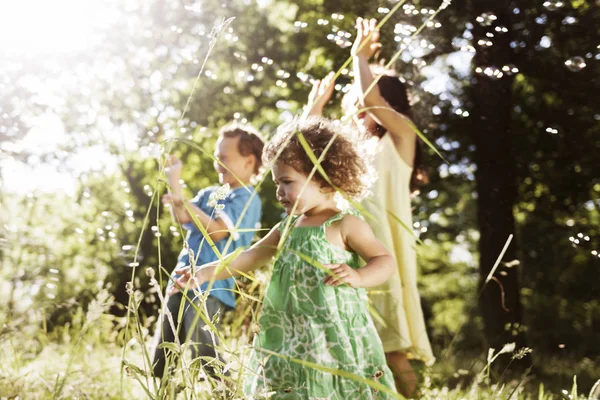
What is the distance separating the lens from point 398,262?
384 cm

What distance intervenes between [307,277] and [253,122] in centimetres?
855

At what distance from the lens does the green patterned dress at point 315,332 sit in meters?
2.37

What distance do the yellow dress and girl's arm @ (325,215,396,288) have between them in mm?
963

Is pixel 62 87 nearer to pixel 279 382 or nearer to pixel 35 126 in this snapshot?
pixel 35 126

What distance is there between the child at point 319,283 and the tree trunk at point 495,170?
495 cm

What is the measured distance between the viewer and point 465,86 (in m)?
9.12

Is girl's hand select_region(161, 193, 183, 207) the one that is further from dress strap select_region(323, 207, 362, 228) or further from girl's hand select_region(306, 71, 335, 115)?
dress strap select_region(323, 207, 362, 228)

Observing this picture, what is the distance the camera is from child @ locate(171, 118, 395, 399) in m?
2.38

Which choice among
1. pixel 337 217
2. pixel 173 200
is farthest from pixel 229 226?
pixel 173 200

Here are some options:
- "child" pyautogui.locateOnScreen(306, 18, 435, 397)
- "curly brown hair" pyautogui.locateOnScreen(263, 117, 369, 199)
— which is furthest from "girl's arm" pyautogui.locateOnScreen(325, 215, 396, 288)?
"child" pyautogui.locateOnScreen(306, 18, 435, 397)

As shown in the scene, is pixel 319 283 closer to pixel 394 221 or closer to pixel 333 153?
pixel 333 153

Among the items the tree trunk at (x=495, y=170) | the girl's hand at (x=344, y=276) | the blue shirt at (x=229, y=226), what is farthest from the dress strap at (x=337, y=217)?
the tree trunk at (x=495, y=170)

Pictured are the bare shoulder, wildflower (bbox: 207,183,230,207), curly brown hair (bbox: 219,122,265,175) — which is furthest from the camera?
curly brown hair (bbox: 219,122,265,175)

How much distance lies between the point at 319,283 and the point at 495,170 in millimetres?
5850
